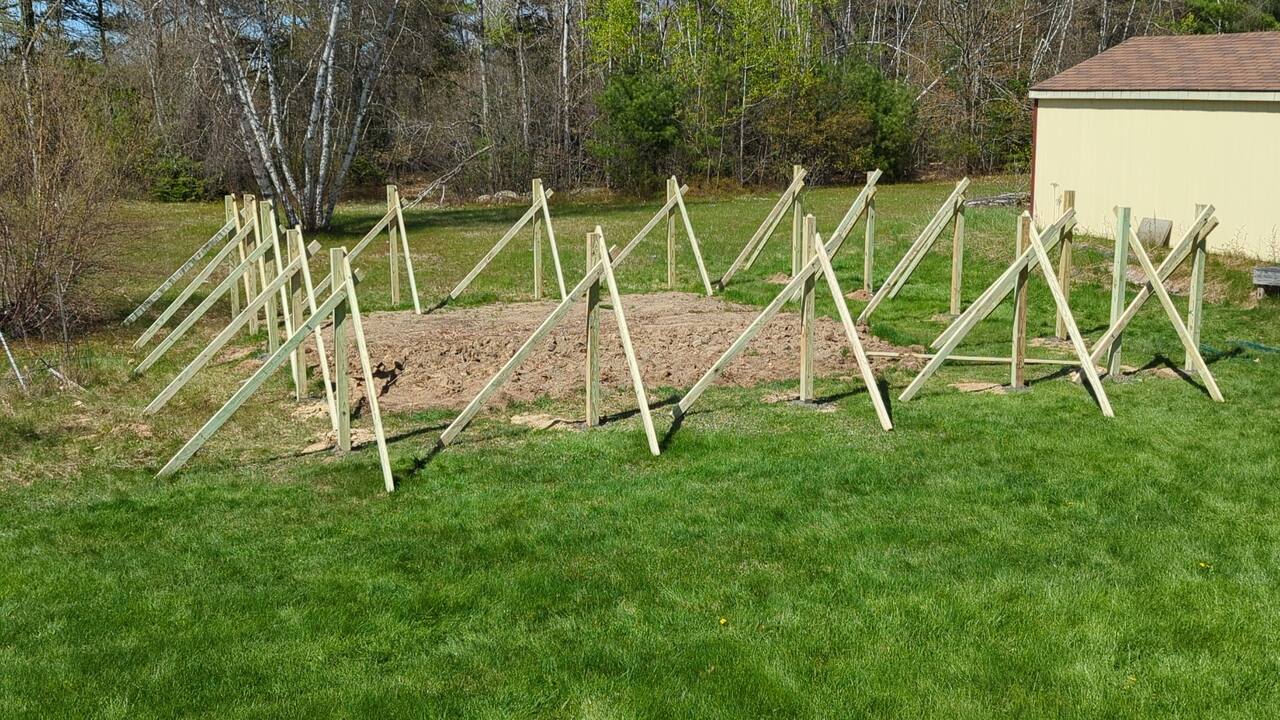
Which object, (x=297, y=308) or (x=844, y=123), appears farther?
(x=844, y=123)

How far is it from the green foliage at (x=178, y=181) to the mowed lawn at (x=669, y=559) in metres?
21.1

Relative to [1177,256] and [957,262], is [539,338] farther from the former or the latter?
[957,262]

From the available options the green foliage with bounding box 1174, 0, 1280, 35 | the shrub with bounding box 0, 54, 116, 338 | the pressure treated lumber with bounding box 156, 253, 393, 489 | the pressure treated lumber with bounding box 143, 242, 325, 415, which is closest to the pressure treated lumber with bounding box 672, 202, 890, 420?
the pressure treated lumber with bounding box 156, 253, 393, 489

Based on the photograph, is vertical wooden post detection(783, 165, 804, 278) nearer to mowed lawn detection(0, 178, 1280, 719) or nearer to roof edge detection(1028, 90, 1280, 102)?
roof edge detection(1028, 90, 1280, 102)

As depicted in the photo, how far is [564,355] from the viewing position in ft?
42.4

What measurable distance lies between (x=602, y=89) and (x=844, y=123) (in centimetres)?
758

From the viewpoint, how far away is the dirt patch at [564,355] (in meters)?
12.0

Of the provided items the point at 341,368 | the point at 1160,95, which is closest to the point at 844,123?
the point at 1160,95

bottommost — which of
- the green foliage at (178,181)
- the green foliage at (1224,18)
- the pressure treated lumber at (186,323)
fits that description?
the pressure treated lumber at (186,323)

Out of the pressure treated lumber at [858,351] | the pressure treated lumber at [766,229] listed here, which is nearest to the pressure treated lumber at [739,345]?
the pressure treated lumber at [858,351]

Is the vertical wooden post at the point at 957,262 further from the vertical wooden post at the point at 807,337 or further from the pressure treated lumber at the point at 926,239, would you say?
the vertical wooden post at the point at 807,337

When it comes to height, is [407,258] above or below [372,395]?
above

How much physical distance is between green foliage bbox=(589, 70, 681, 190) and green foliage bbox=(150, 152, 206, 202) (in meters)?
10.7

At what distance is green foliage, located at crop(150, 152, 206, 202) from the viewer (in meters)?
32.1
